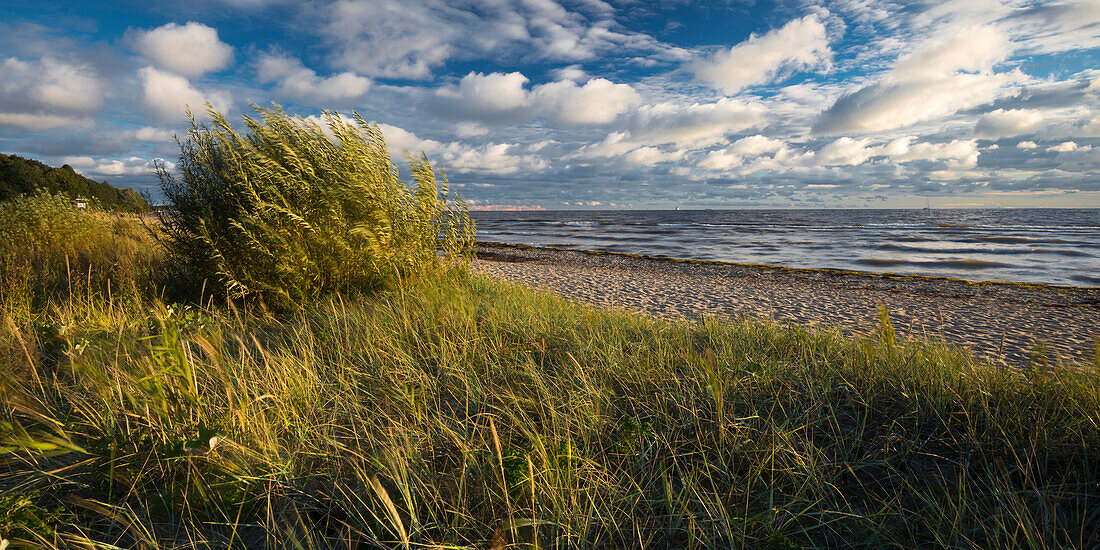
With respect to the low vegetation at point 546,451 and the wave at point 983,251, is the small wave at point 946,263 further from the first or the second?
the low vegetation at point 546,451

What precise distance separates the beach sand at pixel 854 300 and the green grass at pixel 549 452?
9.73ft

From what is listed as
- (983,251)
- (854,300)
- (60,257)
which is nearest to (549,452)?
(60,257)

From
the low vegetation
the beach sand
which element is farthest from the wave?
the low vegetation

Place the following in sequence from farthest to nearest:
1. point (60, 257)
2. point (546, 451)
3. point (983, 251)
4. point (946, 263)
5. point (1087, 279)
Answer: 1. point (983, 251)
2. point (946, 263)
3. point (1087, 279)
4. point (60, 257)
5. point (546, 451)

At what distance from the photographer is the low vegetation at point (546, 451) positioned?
2.00m

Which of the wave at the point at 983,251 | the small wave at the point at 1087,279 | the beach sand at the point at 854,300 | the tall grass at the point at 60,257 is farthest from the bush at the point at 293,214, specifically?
the wave at the point at 983,251

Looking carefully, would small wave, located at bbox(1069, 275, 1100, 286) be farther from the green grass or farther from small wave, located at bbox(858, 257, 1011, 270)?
the green grass

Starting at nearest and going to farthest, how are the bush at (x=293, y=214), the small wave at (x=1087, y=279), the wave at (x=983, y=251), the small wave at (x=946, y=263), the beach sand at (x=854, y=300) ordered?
the bush at (x=293, y=214) < the beach sand at (x=854, y=300) < the small wave at (x=1087, y=279) < the small wave at (x=946, y=263) < the wave at (x=983, y=251)

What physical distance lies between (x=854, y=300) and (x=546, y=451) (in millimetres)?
12636

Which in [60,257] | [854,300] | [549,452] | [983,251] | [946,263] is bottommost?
[854,300]

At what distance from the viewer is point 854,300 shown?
471 inches

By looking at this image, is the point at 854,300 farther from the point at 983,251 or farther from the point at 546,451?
the point at 983,251

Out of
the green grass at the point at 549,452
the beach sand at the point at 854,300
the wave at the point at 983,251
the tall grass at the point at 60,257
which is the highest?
the tall grass at the point at 60,257

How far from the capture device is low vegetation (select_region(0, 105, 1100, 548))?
2.00m
